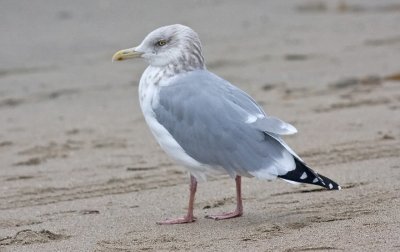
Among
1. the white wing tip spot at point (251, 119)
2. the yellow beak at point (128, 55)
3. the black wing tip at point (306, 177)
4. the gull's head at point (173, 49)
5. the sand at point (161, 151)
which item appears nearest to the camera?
the black wing tip at point (306, 177)

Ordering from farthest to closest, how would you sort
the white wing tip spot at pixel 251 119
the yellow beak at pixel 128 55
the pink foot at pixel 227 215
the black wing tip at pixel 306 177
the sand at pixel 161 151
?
the yellow beak at pixel 128 55, the pink foot at pixel 227 215, the white wing tip spot at pixel 251 119, the sand at pixel 161 151, the black wing tip at pixel 306 177

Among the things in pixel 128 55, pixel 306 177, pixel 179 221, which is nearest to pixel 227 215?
pixel 179 221

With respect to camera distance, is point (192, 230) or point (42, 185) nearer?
point (192, 230)

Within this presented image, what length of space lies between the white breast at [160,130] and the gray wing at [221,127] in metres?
0.03

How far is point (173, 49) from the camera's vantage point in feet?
17.1

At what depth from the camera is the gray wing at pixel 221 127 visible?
4.71 m

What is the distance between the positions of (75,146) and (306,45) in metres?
3.76

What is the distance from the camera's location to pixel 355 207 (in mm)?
4898

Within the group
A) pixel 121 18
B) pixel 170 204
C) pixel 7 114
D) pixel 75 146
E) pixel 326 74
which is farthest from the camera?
pixel 121 18

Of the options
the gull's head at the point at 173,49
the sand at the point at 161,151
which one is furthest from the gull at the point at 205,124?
the sand at the point at 161,151

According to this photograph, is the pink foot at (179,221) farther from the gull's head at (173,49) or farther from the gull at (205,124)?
the gull's head at (173,49)

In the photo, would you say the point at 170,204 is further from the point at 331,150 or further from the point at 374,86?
the point at 374,86

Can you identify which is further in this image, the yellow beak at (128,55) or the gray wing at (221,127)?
the yellow beak at (128,55)

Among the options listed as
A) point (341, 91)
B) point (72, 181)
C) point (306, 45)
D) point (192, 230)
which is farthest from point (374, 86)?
point (192, 230)
